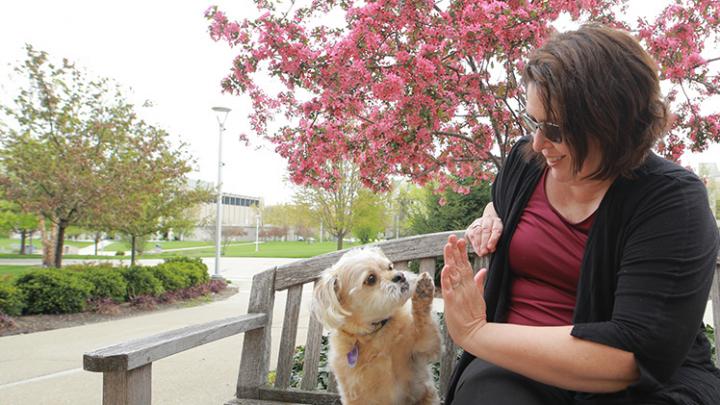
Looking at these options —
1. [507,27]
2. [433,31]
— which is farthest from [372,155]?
[507,27]

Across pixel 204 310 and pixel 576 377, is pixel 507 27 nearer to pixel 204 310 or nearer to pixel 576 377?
pixel 576 377

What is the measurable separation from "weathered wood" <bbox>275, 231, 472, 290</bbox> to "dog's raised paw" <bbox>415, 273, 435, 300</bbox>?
300 millimetres

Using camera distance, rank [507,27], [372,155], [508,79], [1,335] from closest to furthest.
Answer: [507,27] < [508,79] < [372,155] < [1,335]

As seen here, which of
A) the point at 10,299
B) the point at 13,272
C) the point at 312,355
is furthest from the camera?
the point at 13,272

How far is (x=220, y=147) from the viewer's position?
17.2 m

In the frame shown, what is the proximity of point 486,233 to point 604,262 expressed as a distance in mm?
485

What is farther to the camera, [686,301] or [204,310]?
[204,310]

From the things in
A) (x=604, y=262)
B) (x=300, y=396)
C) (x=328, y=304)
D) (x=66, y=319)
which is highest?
(x=604, y=262)

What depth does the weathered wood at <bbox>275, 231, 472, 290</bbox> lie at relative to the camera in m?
2.58

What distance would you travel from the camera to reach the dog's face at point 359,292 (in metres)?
2.37

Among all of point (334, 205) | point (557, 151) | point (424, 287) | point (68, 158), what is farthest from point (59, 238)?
point (557, 151)

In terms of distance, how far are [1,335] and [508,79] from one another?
331 inches

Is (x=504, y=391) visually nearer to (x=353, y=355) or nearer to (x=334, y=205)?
(x=353, y=355)

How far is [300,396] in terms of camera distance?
2.55 meters
